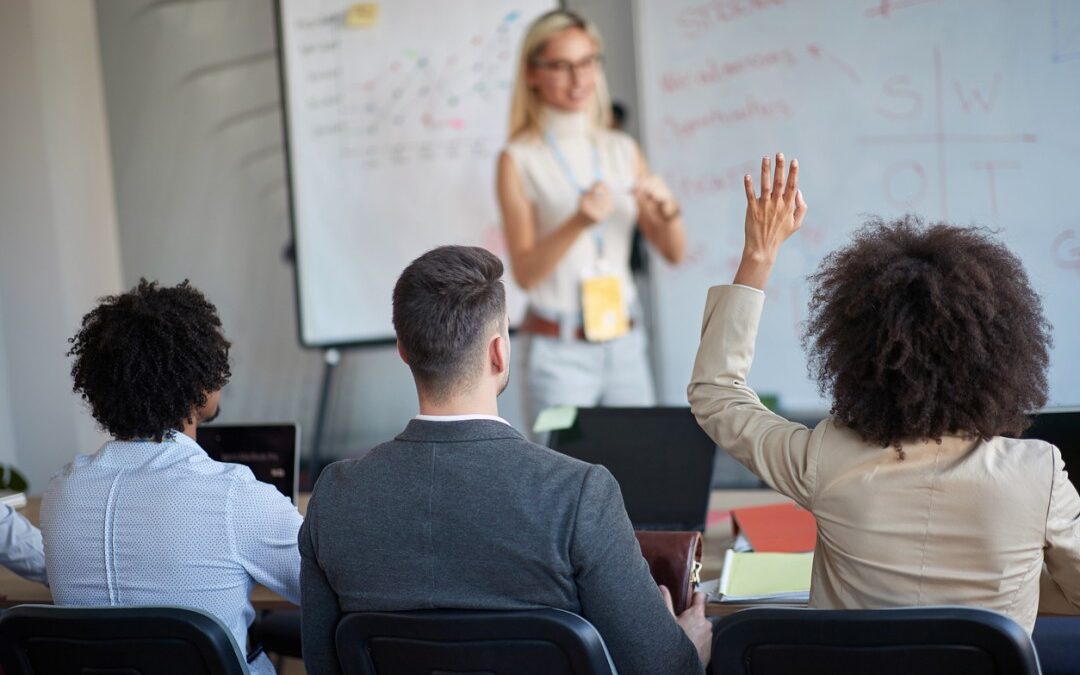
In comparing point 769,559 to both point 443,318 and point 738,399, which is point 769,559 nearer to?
point 738,399

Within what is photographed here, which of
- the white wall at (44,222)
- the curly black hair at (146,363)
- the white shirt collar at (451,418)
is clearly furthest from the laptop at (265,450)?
the white wall at (44,222)

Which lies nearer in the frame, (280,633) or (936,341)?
(936,341)

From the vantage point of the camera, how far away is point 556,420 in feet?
7.19

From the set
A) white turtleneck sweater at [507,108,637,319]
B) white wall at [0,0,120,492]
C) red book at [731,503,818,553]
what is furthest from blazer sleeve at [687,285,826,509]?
white wall at [0,0,120,492]

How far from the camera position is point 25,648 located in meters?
1.48

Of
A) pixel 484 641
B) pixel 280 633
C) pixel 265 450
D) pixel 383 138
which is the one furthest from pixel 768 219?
pixel 383 138

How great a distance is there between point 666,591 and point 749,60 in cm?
269

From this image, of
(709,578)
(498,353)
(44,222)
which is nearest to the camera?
(498,353)

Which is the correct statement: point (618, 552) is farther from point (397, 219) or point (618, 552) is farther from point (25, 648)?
point (397, 219)

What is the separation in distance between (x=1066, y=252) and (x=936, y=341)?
2.55 m

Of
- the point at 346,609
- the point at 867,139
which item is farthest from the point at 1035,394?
the point at 867,139

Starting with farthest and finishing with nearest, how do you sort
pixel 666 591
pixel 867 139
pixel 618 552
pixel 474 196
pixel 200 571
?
pixel 474 196 < pixel 867 139 < pixel 200 571 < pixel 666 591 < pixel 618 552

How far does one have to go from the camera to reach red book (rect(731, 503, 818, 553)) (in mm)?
1936

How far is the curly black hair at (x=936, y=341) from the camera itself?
130cm
